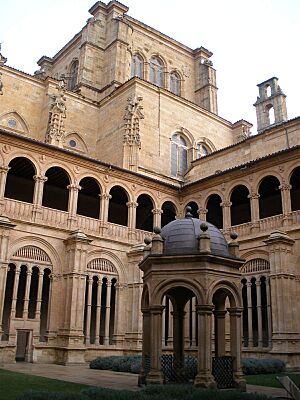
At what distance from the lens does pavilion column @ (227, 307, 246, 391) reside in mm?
11023

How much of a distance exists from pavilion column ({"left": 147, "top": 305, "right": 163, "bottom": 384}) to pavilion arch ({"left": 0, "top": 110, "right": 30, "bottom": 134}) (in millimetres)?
24705

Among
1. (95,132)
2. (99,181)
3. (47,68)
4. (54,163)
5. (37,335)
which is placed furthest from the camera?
(47,68)

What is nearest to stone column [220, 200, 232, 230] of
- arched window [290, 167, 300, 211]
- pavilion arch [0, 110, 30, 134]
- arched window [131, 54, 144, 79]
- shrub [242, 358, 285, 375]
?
arched window [290, 167, 300, 211]

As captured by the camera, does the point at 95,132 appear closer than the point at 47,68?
Yes

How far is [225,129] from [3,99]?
1857 cm

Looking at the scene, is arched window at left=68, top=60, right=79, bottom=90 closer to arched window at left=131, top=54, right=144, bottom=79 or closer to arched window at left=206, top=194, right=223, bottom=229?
arched window at left=131, top=54, right=144, bottom=79

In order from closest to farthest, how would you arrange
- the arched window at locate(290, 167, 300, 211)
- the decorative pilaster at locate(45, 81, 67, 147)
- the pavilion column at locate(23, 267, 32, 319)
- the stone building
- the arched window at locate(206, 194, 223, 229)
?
the pavilion column at locate(23, 267, 32, 319)
the stone building
the arched window at locate(290, 167, 300, 211)
the arched window at locate(206, 194, 223, 229)
the decorative pilaster at locate(45, 81, 67, 147)

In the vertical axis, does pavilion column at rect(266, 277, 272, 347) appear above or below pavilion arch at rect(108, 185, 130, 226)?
below

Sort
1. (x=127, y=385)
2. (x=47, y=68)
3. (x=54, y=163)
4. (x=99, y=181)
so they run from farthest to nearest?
(x=47, y=68) → (x=99, y=181) → (x=54, y=163) → (x=127, y=385)

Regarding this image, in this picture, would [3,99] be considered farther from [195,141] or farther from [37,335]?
[37,335]

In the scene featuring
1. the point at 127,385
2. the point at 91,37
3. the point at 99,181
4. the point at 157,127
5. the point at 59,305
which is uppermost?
the point at 91,37

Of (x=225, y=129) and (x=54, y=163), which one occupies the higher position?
(x=225, y=129)

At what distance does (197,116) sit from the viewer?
3819cm

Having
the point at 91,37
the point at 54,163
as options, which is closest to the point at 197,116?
the point at 91,37
